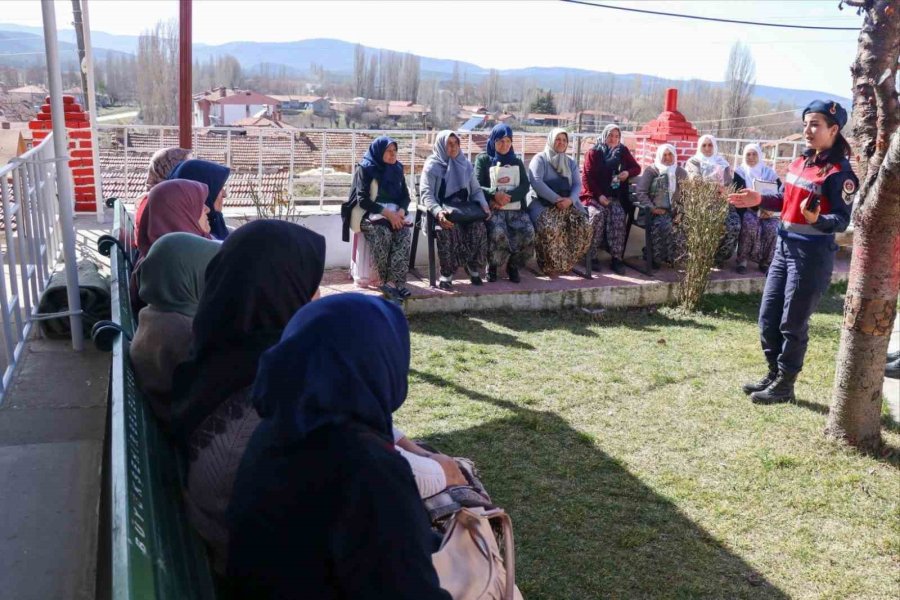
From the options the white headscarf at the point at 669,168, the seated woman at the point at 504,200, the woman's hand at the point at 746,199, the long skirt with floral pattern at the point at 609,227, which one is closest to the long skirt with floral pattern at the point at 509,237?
the seated woman at the point at 504,200

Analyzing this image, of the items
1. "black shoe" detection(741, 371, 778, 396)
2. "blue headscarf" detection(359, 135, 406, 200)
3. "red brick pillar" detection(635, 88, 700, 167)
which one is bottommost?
"black shoe" detection(741, 371, 778, 396)

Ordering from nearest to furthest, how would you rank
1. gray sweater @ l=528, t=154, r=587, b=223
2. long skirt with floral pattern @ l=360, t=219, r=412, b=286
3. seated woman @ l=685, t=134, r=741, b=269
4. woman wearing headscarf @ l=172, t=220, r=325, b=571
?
woman wearing headscarf @ l=172, t=220, r=325, b=571 < long skirt with floral pattern @ l=360, t=219, r=412, b=286 < gray sweater @ l=528, t=154, r=587, b=223 < seated woman @ l=685, t=134, r=741, b=269

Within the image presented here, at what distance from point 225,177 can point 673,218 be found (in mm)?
5291

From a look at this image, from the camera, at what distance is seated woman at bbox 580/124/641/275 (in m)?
8.23

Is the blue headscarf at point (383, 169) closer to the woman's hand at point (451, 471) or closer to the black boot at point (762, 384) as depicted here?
the black boot at point (762, 384)

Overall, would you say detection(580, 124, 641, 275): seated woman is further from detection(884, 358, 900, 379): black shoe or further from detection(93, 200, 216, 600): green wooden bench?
detection(93, 200, 216, 600): green wooden bench

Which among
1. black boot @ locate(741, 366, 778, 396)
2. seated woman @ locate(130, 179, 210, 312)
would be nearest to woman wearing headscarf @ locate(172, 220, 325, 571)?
seated woman @ locate(130, 179, 210, 312)

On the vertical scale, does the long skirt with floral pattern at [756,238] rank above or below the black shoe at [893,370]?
above

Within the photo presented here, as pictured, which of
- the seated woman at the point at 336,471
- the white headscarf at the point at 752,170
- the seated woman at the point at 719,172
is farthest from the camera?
the white headscarf at the point at 752,170

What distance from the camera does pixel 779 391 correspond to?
5059 millimetres

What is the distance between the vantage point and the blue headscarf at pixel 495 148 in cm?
762

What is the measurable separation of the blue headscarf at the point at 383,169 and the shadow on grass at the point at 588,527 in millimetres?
3196

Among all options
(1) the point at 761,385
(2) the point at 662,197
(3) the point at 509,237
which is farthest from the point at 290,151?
(1) the point at 761,385

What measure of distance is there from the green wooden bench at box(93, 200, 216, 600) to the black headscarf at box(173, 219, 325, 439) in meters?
0.16
